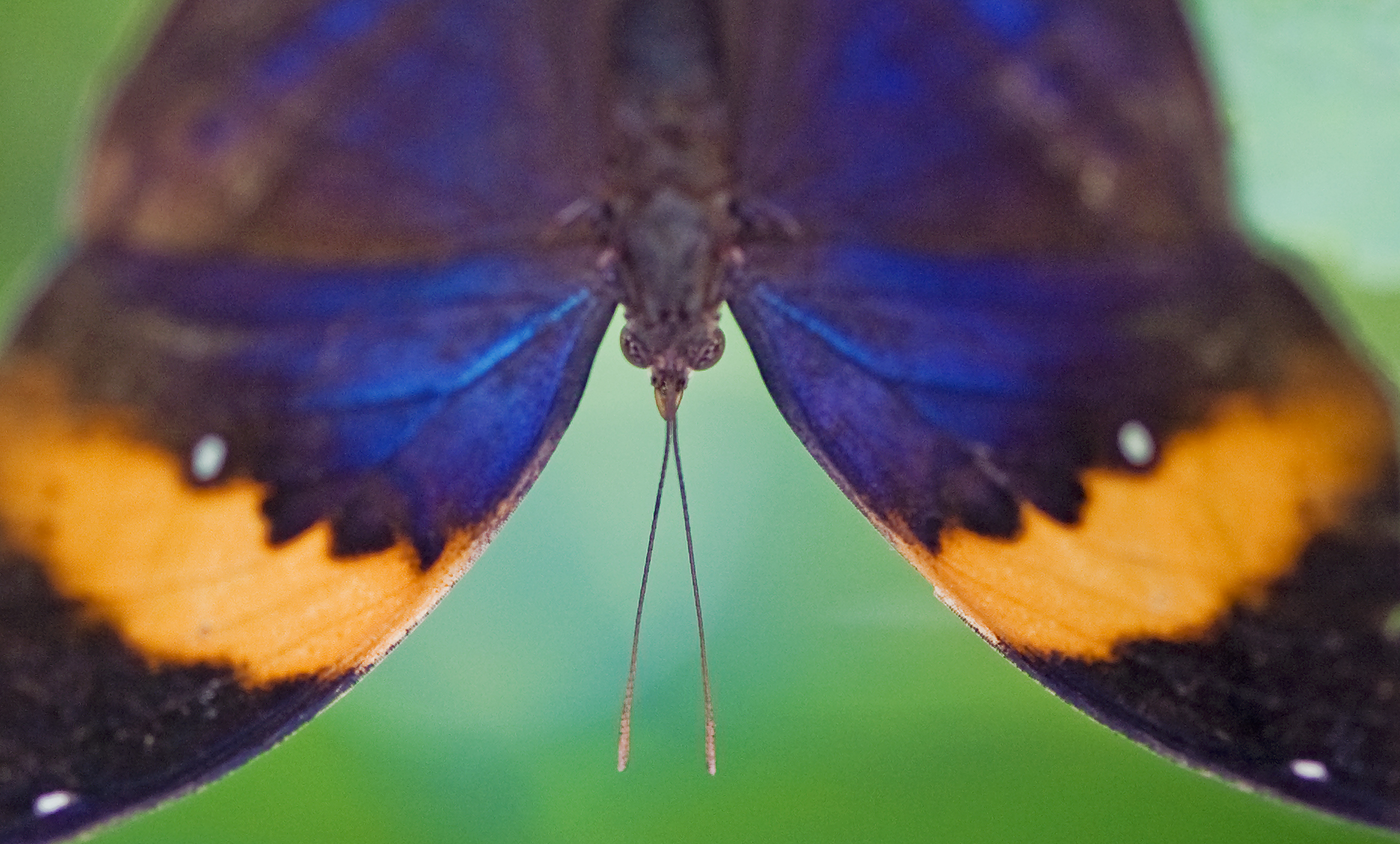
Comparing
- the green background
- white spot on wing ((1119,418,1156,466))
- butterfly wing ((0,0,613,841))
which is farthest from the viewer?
the green background

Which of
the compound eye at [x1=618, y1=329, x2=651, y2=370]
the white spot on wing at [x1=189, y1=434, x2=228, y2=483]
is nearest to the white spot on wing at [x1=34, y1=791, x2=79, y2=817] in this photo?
the white spot on wing at [x1=189, y1=434, x2=228, y2=483]

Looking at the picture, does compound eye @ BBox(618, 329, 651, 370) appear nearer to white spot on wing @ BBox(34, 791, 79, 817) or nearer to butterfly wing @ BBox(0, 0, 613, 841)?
butterfly wing @ BBox(0, 0, 613, 841)

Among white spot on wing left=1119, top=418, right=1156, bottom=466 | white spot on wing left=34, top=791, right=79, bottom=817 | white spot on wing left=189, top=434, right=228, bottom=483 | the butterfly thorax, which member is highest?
the butterfly thorax

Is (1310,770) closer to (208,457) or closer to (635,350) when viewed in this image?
(635,350)

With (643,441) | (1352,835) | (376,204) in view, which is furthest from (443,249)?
(1352,835)

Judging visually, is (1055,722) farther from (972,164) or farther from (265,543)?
(265,543)

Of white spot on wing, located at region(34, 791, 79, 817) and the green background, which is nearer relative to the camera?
white spot on wing, located at region(34, 791, 79, 817)

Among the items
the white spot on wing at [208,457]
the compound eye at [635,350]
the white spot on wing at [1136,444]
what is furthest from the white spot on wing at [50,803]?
the white spot on wing at [1136,444]

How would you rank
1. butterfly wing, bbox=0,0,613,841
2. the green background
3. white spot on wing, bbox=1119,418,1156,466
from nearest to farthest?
butterfly wing, bbox=0,0,613,841 < white spot on wing, bbox=1119,418,1156,466 < the green background
